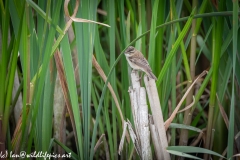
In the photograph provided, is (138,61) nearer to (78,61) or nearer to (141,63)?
(141,63)

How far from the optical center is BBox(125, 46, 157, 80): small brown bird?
1940 mm

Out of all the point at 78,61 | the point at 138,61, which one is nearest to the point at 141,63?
the point at 138,61

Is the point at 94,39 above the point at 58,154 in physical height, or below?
above

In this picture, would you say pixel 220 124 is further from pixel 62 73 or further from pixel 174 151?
pixel 62 73

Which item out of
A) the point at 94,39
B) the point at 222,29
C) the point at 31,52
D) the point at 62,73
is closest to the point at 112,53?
the point at 94,39

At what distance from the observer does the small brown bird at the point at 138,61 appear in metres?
1.94

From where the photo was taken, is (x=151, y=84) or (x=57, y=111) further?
(x=57, y=111)

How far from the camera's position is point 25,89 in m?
1.88

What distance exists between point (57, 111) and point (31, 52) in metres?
0.66

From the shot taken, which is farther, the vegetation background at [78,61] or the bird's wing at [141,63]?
the bird's wing at [141,63]

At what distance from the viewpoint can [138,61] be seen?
1.97 metres

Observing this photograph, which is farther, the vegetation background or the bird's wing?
the bird's wing

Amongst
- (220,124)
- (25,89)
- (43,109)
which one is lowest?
(220,124)

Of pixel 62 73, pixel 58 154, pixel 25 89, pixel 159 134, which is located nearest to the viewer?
pixel 25 89
